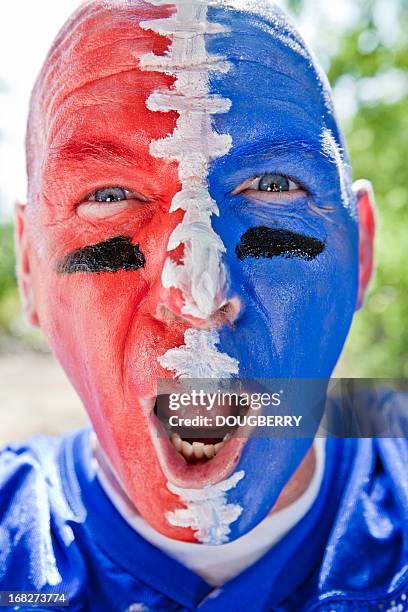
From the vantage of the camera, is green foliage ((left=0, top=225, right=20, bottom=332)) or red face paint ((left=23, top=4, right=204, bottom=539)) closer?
red face paint ((left=23, top=4, right=204, bottom=539))

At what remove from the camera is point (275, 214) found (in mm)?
1055

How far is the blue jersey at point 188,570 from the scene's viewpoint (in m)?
1.07

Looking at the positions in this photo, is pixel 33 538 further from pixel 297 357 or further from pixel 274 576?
pixel 297 357

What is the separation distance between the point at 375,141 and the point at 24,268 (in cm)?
104

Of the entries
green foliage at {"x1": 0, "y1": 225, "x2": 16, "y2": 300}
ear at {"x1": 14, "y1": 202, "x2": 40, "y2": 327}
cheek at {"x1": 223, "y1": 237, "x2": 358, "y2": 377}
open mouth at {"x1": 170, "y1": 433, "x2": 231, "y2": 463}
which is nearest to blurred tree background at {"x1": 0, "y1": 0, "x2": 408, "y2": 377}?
green foliage at {"x1": 0, "y1": 225, "x2": 16, "y2": 300}

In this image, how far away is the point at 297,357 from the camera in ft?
3.46

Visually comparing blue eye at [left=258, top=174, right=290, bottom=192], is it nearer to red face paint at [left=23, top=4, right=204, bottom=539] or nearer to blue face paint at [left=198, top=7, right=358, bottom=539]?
blue face paint at [left=198, top=7, right=358, bottom=539]

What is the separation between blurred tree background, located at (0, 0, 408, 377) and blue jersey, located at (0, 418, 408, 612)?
0.35 meters

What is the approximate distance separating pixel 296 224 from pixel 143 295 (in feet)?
0.88

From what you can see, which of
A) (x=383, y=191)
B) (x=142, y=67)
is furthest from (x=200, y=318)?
(x=383, y=191)

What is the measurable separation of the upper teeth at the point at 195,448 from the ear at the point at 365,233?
40cm

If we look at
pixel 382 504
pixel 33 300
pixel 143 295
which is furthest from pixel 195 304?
pixel 382 504

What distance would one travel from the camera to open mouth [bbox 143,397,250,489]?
1008mm

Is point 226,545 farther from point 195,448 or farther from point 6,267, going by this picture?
point 6,267
